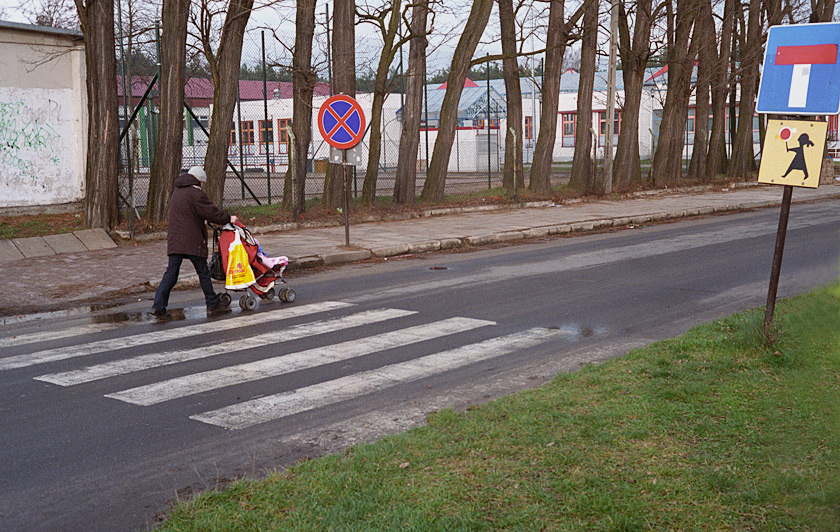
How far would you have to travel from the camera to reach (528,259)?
14086mm

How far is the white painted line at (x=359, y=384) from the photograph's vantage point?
6000 mm

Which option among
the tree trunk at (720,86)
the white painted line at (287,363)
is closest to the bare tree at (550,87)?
the tree trunk at (720,86)

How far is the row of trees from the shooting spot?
51.1 feet

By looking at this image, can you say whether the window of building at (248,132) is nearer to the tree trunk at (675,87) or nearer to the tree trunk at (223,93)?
the tree trunk at (675,87)

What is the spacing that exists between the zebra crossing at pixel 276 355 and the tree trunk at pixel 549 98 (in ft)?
53.3

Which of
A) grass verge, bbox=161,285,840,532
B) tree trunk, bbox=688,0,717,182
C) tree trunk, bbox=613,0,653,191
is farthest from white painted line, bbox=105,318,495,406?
tree trunk, bbox=688,0,717,182

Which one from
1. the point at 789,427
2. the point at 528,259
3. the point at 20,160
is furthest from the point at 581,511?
the point at 20,160

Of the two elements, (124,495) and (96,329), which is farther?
(96,329)

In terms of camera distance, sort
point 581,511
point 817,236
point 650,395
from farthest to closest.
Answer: point 817,236, point 650,395, point 581,511

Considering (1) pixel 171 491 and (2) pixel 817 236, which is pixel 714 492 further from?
(2) pixel 817 236

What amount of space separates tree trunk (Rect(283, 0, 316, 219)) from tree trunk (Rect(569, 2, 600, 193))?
1033 cm

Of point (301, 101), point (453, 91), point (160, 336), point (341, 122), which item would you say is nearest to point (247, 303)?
point (160, 336)

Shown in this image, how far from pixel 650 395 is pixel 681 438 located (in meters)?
0.83

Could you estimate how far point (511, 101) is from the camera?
25203 mm
